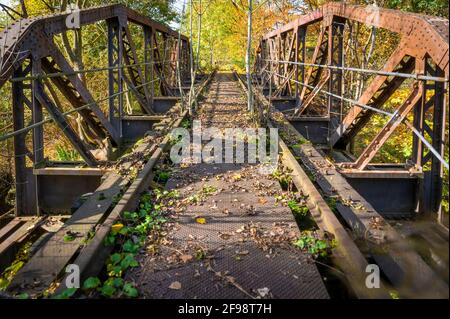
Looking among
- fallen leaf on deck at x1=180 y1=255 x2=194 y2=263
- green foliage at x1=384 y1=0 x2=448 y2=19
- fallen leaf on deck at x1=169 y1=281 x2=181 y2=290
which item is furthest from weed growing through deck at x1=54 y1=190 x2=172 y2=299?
green foliage at x1=384 y1=0 x2=448 y2=19

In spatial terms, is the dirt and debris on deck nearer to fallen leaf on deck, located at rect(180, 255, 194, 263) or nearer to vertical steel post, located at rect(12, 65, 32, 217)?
fallen leaf on deck, located at rect(180, 255, 194, 263)

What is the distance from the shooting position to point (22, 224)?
5.18 metres

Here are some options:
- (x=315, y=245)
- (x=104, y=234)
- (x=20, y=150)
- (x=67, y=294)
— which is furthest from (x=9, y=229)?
(x=315, y=245)

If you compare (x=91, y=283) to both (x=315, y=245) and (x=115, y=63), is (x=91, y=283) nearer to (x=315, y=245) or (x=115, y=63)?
(x=315, y=245)

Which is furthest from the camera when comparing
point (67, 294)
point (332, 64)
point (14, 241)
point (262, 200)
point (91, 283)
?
point (332, 64)

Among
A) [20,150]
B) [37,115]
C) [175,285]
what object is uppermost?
[37,115]

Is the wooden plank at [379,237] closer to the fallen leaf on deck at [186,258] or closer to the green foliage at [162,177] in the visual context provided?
the fallen leaf on deck at [186,258]

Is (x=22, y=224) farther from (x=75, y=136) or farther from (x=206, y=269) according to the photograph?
(x=206, y=269)

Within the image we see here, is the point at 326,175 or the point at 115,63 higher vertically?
the point at 115,63

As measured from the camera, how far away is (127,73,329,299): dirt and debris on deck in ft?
9.96

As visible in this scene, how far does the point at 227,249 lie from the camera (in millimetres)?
3635

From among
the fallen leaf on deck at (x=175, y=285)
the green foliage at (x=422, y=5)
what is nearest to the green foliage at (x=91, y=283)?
the fallen leaf on deck at (x=175, y=285)

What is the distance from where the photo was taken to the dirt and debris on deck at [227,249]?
9.96ft

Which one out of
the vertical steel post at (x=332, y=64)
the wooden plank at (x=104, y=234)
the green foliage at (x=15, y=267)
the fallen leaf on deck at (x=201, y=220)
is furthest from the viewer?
the vertical steel post at (x=332, y=64)
